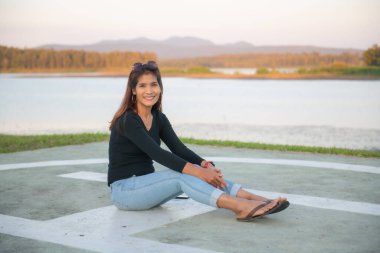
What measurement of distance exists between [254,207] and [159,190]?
0.85 metres

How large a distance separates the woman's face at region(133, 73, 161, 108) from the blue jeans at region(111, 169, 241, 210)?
0.65 m

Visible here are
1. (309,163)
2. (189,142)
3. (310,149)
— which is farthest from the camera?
(189,142)

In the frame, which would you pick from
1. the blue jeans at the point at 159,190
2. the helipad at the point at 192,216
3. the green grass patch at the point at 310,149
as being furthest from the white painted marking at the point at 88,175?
the green grass patch at the point at 310,149

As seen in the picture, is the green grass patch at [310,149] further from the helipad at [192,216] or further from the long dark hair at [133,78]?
the long dark hair at [133,78]

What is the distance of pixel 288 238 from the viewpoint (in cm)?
444

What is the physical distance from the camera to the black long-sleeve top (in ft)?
15.8

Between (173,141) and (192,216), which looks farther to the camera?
(173,141)

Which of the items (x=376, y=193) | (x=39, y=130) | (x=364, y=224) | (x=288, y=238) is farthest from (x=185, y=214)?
(x=39, y=130)

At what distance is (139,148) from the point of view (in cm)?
509

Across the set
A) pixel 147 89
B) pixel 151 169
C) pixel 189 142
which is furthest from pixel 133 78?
pixel 189 142

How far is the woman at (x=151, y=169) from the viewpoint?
468 centimetres

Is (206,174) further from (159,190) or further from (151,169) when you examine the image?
(151,169)

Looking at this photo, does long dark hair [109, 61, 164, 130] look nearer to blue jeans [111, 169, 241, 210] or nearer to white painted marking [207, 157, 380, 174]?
blue jeans [111, 169, 241, 210]

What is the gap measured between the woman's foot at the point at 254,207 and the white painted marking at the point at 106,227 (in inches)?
24.1
